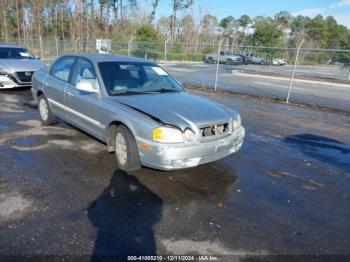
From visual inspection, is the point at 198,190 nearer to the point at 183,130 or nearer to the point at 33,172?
the point at 183,130

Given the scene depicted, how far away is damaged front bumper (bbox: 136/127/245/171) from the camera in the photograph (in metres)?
3.68

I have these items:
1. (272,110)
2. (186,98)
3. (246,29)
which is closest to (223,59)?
(272,110)

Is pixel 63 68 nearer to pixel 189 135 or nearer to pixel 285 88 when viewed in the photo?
pixel 189 135

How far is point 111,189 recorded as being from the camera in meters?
3.80

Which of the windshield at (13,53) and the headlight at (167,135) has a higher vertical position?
the windshield at (13,53)

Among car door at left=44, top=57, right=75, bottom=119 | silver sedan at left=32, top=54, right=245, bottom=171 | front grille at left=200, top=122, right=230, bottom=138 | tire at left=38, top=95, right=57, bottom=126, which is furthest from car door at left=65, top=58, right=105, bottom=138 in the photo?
front grille at left=200, top=122, right=230, bottom=138

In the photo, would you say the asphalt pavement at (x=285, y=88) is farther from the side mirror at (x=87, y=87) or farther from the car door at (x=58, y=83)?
the side mirror at (x=87, y=87)

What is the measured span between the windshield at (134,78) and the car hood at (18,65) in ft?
21.8

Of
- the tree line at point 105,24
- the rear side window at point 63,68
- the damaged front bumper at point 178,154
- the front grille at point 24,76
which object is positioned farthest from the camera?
the tree line at point 105,24

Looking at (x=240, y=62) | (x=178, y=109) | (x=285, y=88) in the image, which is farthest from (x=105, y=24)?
(x=178, y=109)

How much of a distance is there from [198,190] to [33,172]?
234cm

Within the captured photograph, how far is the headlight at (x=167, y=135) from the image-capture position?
3686 millimetres

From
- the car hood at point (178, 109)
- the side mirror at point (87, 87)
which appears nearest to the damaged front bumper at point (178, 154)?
the car hood at point (178, 109)

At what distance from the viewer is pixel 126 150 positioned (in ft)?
13.5
